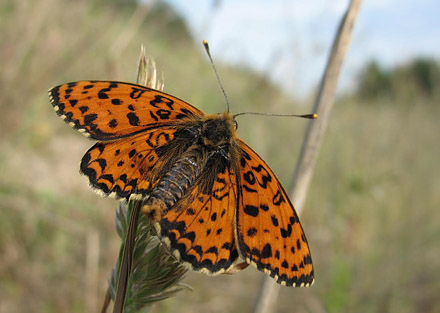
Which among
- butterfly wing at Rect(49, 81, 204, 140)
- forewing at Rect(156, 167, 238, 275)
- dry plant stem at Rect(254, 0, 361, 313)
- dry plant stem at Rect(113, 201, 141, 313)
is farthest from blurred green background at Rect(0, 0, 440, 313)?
dry plant stem at Rect(113, 201, 141, 313)

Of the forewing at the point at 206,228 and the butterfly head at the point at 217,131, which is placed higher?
the butterfly head at the point at 217,131

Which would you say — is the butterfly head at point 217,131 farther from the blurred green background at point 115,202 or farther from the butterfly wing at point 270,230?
the blurred green background at point 115,202

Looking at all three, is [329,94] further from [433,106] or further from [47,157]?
[433,106]

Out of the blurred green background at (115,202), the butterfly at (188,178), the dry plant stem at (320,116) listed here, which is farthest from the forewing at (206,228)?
the blurred green background at (115,202)

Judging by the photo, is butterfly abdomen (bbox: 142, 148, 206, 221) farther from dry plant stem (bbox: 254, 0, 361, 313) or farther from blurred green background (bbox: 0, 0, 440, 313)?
blurred green background (bbox: 0, 0, 440, 313)

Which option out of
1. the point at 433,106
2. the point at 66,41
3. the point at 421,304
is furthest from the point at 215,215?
the point at 433,106

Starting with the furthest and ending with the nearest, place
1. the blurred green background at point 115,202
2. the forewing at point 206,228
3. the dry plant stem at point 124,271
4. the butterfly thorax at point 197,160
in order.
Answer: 1. the blurred green background at point 115,202
2. the butterfly thorax at point 197,160
3. the forewing at point 206,228
4. the dry plant stem at point 124,271

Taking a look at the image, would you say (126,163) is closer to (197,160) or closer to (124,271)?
(197,160)
